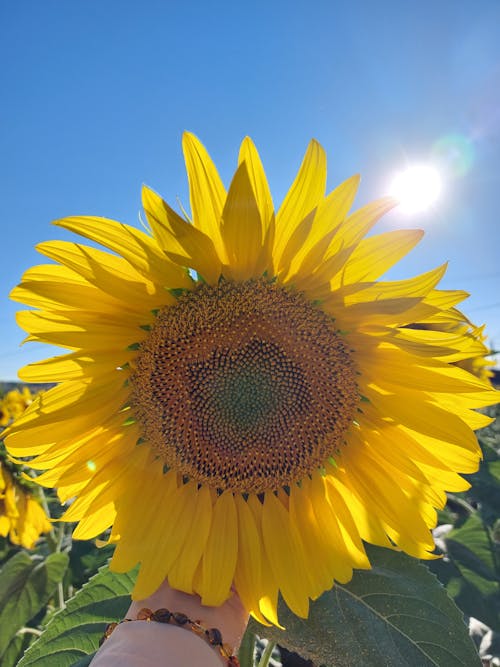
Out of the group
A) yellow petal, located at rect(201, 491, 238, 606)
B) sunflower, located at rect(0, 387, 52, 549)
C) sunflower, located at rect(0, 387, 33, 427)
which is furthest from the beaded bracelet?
sunflower, located at rect(0, 387, 33, 427)

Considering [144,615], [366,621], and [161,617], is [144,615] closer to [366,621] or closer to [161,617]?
[161,617]

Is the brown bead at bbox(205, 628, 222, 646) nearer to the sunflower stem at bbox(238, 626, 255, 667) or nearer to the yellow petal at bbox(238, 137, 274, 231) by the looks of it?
the sunflower stem at bbox(238, 626, 255, 667)

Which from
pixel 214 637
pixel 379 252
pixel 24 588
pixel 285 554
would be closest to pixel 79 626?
pixel 214 637

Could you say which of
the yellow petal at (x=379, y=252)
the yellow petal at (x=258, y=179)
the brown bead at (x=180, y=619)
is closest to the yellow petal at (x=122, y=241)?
the yellow petal at (x=258, y=179)

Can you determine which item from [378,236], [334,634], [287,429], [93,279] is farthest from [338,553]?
[93,279]

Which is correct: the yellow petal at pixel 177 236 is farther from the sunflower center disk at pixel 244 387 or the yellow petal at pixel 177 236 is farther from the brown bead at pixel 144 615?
the brown bead at pixel 144 615

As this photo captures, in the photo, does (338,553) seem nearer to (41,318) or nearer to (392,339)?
(392,339)
